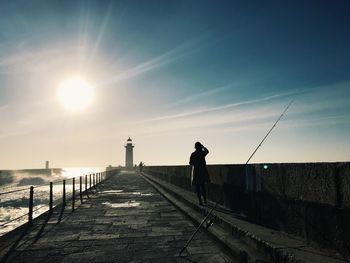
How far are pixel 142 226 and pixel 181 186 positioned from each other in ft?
25.4

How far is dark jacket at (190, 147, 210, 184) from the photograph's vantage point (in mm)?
8164

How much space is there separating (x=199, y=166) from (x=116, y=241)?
3547mm

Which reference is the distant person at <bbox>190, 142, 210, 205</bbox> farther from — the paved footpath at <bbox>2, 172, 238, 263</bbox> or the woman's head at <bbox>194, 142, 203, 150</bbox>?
the paved footpath at <bbox>2, 172, 238, 263</bbox>

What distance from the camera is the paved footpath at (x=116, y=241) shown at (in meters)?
4.29

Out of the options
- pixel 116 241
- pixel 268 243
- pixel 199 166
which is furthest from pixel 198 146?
pixel 268 243

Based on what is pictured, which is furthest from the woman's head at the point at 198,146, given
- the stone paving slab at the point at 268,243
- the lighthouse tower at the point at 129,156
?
the lighthouse tower at the point at 129,156

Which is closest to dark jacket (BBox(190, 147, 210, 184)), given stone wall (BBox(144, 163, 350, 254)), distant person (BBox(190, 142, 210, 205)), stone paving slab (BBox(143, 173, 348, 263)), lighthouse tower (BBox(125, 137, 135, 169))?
distant person (BBox(190, 142, 210, 205))

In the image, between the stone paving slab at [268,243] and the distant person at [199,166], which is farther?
the distant person at [199,166]

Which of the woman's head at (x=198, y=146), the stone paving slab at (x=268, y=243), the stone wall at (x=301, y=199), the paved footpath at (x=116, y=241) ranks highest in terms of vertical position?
the woman's head at (x=198, y=146)

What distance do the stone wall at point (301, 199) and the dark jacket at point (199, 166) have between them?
1.95 metres

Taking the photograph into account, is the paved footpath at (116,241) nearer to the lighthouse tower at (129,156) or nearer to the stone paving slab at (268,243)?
the stone paving slab at (268,243)

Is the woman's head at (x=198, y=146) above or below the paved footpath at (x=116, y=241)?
above

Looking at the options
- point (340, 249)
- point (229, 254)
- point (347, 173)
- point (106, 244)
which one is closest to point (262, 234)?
point (229, 254)

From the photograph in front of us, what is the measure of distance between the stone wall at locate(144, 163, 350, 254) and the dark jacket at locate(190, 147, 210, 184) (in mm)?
1954
